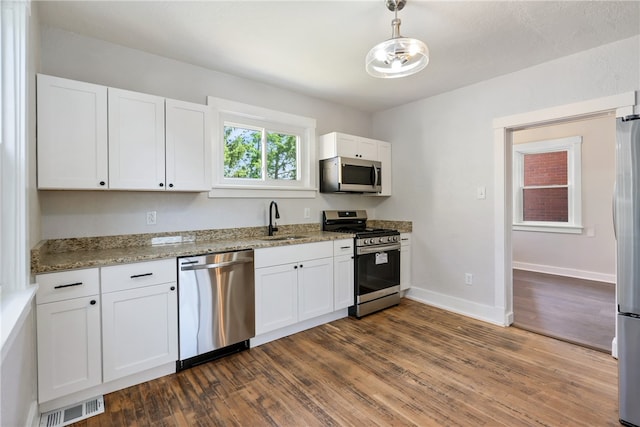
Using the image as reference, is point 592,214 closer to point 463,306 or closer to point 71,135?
point 463,306

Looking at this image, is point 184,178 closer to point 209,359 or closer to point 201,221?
point 201,221

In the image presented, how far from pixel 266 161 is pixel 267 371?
209 centimetres

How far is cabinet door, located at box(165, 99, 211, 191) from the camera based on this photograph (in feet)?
7.95

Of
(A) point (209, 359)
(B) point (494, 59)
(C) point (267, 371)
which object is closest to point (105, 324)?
(A) point (209, 359)

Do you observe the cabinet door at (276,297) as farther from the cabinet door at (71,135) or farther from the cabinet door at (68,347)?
the cabinet door at (71,135)

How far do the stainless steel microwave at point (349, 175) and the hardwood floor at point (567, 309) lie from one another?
2156 millimetres

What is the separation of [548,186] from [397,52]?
465 centimetres

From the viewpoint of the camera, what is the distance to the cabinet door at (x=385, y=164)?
13.2 feet

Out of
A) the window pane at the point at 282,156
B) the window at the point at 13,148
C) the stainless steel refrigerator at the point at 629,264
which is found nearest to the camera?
the window at the point at 13,148

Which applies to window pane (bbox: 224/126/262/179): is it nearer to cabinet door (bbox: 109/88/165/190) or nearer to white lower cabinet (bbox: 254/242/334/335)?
cabinet door (bbox: 109/88/165/190)

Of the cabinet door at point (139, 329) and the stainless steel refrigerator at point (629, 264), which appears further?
the cabinet door at point (139, 329)

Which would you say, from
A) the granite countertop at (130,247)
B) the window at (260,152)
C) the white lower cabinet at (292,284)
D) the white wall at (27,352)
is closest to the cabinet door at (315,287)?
the white lower cabinet at (292,284)

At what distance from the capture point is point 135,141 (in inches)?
89.0

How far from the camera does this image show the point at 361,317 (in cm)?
331
